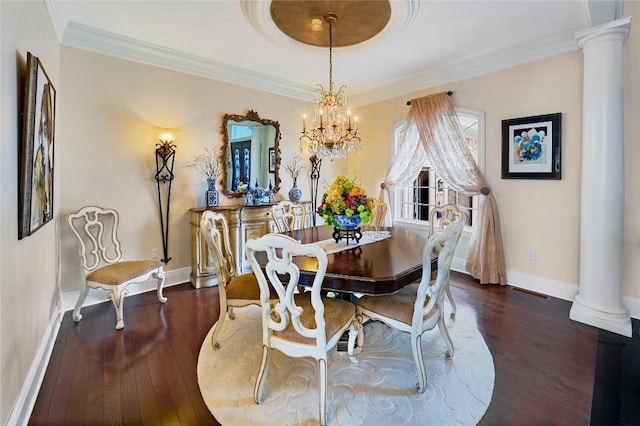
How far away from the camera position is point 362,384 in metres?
2.05

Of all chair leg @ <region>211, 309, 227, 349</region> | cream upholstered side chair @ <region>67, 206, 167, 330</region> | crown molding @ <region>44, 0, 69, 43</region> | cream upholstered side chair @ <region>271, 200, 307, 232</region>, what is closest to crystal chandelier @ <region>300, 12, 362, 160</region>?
cream upholstered side chair @ <region>271, 200, 307, 232</region>

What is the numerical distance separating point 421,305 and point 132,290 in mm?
3358

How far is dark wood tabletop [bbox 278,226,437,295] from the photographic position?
1.86 meters

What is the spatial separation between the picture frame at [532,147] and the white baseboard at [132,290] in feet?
14.2

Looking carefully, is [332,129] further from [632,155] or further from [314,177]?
[632,155]

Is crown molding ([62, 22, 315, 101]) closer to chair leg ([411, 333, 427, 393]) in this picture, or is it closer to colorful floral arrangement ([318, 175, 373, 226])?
colorful floral arrangement ([318, 175, 373, 226])

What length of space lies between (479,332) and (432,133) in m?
2.78

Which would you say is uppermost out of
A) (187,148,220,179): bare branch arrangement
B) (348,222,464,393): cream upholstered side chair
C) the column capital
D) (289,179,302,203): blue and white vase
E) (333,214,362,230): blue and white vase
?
the column capital

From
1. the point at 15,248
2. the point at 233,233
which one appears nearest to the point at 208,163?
the point at 233,233

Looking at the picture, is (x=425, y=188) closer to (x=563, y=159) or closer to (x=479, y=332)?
(x=563, y=159)

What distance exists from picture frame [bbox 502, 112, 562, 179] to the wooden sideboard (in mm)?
3077

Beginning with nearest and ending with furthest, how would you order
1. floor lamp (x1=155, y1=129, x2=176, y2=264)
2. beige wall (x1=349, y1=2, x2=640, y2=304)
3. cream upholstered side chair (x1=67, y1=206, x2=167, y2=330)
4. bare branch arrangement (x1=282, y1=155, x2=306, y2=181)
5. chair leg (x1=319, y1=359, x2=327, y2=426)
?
1. chair leg (x1=319, y1=359, x2=327, y2=426)
2. cream upholstered side chair (x1=67, y1=206, x2=167, y2=330)
3. beige wall (x1=349, y1=2, x2=640, y2=304)
4. floor lamp (x1=155, y1=129, x2=176, y2=264)
5. bare branch arrangement (x1=282, y1=155, x2=306, y2=181)

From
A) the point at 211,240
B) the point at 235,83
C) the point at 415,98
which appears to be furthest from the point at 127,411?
the point at 415,98

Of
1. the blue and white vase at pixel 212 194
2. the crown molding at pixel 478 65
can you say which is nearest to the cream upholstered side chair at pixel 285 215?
the blue and white vase at pixel 212 194
